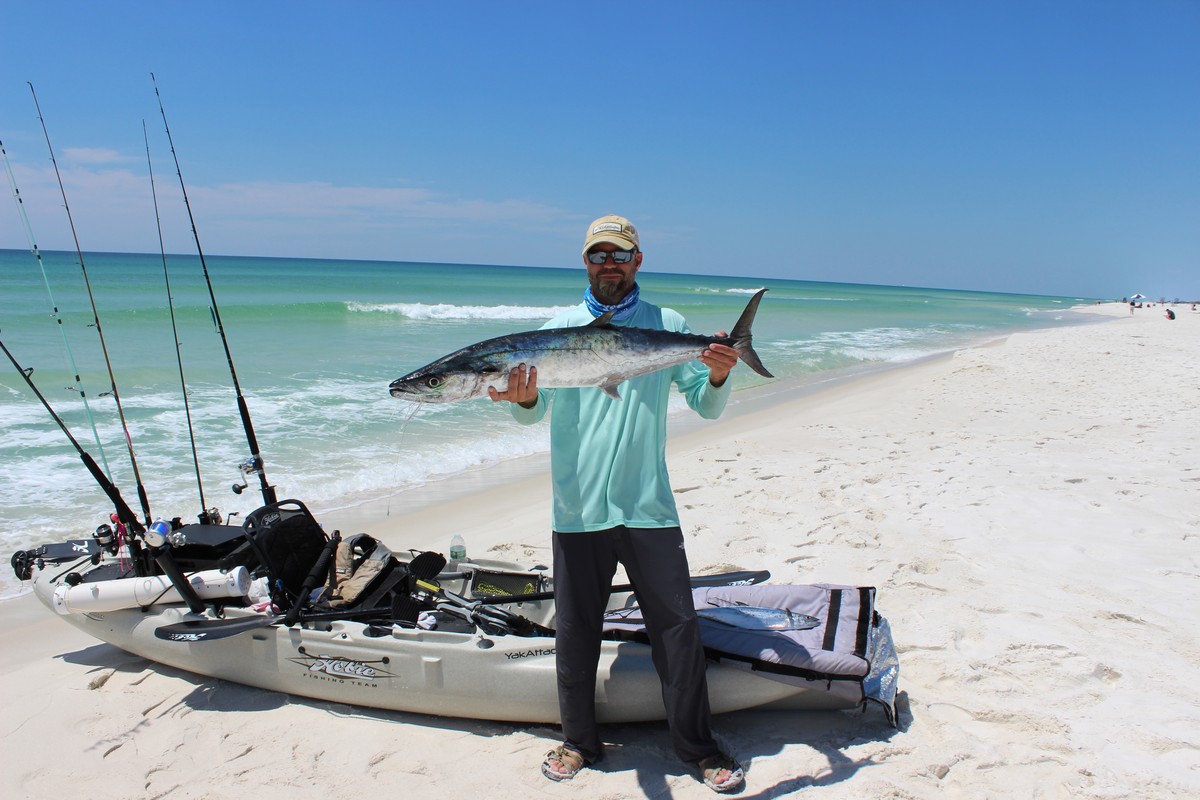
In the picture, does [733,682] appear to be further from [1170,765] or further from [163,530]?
[163,530]

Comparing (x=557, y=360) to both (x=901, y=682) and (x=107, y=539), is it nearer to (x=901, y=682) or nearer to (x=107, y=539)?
(x=901, y=682)

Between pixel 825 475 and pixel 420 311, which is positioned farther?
pixel 420 311

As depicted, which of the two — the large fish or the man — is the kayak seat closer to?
the large fish

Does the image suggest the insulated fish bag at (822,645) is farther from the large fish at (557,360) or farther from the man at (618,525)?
the large fish at (557,360)

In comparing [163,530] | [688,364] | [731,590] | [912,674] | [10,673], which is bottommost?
[10,673]

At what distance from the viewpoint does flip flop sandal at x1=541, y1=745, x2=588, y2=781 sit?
10.2ft

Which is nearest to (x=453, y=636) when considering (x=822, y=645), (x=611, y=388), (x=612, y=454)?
(x=612, y=454)

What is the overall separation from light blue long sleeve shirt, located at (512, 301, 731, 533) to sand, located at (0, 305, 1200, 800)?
1.16 metres

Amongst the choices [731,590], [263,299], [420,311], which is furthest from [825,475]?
[263,299]

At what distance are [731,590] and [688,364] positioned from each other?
1.54 m

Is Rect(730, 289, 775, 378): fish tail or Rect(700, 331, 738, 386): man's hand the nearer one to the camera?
Rect(700, 331, 738, 386): man's hand

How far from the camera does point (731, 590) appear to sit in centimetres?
411

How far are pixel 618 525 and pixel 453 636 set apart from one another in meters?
1.21

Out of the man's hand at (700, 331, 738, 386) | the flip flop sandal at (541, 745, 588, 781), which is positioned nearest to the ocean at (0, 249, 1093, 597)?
the flip flop sandal at (541, 745, 588, 781)
